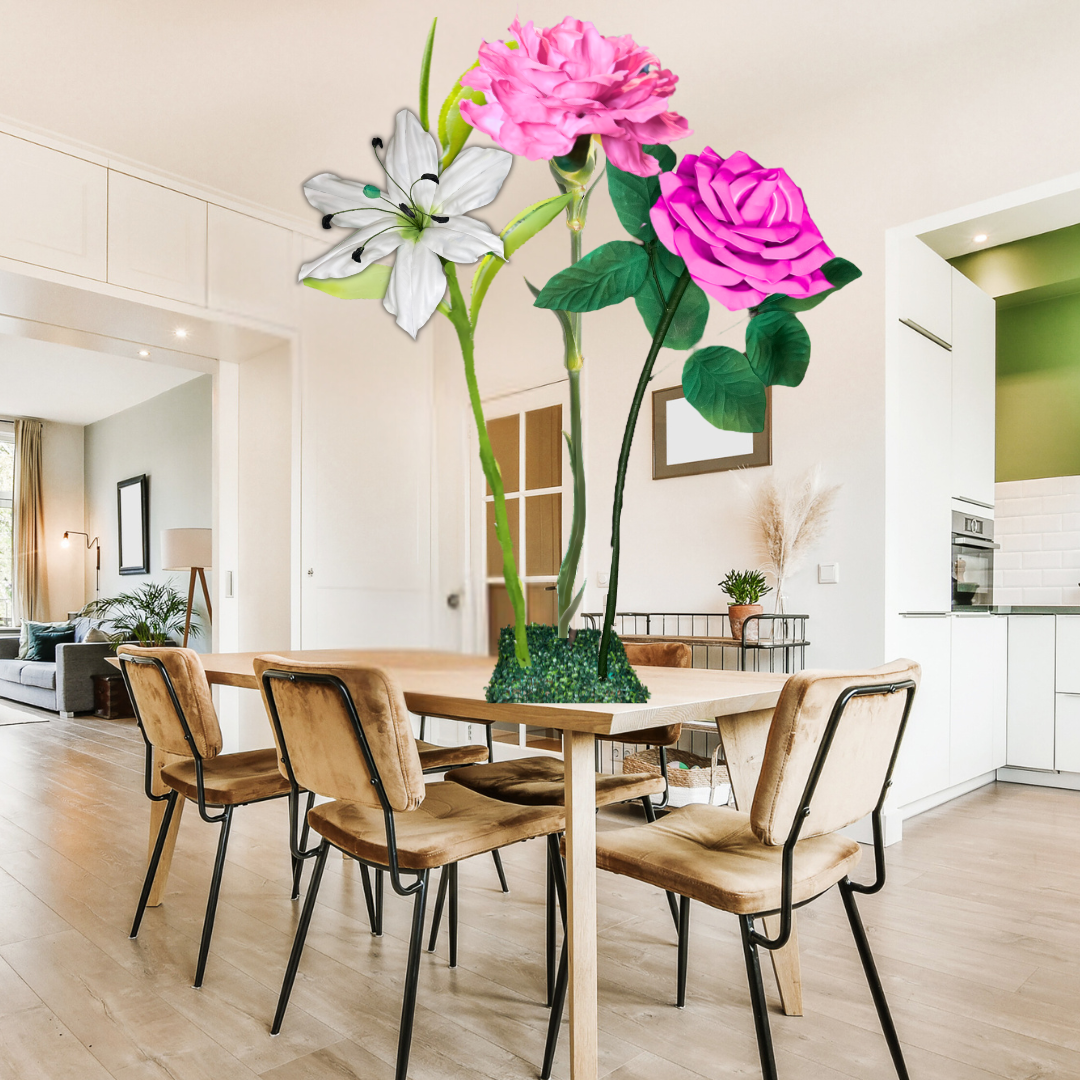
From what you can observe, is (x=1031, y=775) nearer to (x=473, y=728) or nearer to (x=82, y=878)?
(x=473, y=728)

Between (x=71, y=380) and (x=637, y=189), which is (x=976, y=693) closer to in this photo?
(x=637, y=189)

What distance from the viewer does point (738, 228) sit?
0.92 meters

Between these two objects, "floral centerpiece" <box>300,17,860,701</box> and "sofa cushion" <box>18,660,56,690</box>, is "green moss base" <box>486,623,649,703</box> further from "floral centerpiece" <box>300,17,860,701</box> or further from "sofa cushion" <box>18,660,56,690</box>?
"sofa cushion" <box>18,660,56,690</box>

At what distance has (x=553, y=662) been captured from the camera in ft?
4.39

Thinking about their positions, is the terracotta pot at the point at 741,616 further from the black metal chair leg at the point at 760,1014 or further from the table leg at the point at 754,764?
the black metal chair leg at the point at 760,1014

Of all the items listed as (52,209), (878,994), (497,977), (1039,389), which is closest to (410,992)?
(497,977)

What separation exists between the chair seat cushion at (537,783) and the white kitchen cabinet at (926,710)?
1.43m

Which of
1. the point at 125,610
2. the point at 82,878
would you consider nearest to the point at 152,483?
the point at 125,610

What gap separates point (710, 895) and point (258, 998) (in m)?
1.09

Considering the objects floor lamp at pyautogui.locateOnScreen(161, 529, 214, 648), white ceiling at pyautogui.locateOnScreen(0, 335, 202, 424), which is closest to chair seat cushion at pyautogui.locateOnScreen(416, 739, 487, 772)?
floor lamp at pyautogui.locateOnScreen(161, 529, 214, 648)

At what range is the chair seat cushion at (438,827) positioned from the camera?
1513mm

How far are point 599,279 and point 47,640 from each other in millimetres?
7858

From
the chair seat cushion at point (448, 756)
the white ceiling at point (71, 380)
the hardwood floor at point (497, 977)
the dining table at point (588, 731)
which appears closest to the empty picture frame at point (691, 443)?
the hardwood floor at point (497, 977)

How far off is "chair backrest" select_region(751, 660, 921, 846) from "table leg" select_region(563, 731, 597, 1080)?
0.27m
